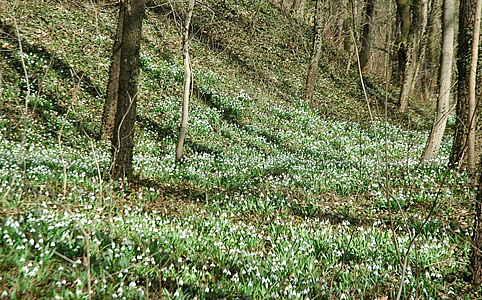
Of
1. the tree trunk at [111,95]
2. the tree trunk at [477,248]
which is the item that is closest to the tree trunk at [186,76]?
the tree trunk at [111,95]

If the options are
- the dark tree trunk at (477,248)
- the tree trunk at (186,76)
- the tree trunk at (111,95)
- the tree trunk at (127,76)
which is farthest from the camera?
the tree trunk at (111,95)

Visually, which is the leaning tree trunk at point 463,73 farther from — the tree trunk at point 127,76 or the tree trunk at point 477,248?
the tree trunk at point 127,76

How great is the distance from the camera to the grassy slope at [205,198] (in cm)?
380

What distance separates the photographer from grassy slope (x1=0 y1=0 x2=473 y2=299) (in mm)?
3797

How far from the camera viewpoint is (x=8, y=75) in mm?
10570

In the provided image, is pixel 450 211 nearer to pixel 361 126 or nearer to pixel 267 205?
pixel 267 205

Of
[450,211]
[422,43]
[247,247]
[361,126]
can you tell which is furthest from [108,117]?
[422,43]

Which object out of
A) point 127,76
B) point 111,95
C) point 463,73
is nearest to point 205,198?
point 127,76

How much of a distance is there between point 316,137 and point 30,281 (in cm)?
1065

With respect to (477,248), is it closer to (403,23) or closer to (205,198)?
(205,198)

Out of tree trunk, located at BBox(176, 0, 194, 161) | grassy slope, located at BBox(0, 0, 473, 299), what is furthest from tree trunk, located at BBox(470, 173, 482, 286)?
tree trunk, located at BBox(176, 0, 194, 161)

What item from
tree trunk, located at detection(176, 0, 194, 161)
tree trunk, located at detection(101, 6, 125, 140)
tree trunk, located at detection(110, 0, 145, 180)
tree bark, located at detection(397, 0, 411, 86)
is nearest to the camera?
tree trunk, located at detection(110, 0, 145, 180)

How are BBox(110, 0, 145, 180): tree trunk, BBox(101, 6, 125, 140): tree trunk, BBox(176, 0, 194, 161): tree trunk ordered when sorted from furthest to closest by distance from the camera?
BBox(101, 6, 125, 140): tree trunk → BBox(176, 0, 194, 161): tree trunk → BBox(110, 0, 145, 180): tree trunk

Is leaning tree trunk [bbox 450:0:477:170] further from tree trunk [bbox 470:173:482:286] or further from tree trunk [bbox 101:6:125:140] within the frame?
tree trunk [bbox 101:6:125:140]
